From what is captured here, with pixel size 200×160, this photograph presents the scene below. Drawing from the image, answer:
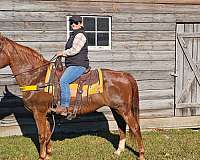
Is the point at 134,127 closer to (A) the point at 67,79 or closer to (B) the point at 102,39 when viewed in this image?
(A) the point at 67,79

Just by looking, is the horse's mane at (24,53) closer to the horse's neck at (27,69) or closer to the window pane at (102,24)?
the horse's neck at (27,69)

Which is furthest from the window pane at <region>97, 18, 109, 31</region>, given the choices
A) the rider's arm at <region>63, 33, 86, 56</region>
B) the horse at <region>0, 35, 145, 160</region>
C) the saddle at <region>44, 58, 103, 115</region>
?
the rider's arm at <region>63, 33, 86, 56</region>

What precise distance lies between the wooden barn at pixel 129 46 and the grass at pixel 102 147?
A: 572mm

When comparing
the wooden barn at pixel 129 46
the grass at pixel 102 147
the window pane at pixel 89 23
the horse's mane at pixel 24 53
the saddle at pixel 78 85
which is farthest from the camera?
the window pane at pixel 89 23

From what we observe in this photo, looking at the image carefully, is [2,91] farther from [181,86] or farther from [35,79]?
[181,86]

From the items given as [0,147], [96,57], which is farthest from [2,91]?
[96,57]

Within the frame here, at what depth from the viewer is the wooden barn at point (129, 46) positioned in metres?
9.72

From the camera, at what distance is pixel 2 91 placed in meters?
9.70

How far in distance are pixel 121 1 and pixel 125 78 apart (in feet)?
9.93

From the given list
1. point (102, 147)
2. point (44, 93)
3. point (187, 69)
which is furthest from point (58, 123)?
point (187, 69)

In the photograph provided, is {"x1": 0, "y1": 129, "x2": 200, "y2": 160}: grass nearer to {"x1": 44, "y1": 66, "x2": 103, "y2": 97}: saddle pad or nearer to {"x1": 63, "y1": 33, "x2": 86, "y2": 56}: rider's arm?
{"x1": 44, "y1": 66, "x2": 103, "y2": 97}: saddle pad

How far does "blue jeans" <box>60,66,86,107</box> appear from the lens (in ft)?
24.6

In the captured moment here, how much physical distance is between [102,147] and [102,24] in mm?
3151

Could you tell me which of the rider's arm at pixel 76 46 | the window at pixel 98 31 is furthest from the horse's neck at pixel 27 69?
the window at pixel 98 31
